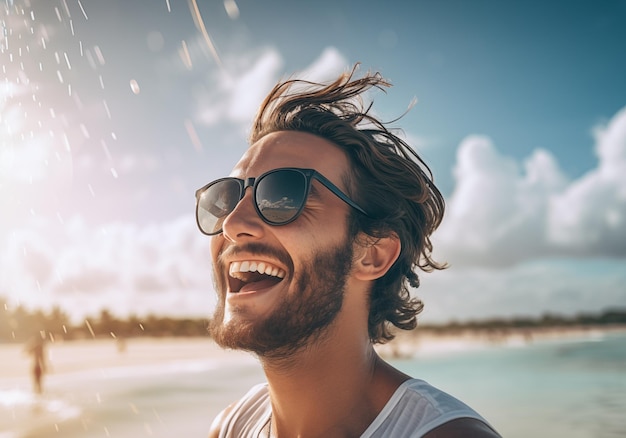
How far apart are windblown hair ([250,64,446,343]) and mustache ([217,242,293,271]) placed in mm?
350

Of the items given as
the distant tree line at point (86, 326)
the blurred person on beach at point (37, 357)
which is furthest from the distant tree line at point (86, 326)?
the blurred person on beach at point (37, 357)

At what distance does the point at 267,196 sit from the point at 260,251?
246mm

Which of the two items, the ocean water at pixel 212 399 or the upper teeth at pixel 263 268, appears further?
the ocean water at pixel 212 399

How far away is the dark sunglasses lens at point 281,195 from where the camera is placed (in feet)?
7.32

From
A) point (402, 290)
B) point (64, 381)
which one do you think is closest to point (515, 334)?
point (64, 381)

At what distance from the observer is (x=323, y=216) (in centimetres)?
232

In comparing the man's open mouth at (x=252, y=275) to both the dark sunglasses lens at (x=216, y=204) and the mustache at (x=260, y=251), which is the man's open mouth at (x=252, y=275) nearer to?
Result: the mustache at (x=260, y=251)

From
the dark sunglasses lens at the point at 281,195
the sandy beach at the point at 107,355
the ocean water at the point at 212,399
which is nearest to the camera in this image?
the dark sunglasses lens at the point at 281,195

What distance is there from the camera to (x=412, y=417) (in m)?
1.81

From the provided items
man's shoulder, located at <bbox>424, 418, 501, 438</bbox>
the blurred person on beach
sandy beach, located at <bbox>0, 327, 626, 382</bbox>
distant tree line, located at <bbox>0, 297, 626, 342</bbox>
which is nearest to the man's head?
man's shoulder, located at <bbox>424, 418, 501, 438</bbox>

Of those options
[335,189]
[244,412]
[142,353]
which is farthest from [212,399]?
[142,353]

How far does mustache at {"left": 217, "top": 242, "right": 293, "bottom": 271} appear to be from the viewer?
2.15 metres

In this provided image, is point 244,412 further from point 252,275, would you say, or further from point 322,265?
point 322,265

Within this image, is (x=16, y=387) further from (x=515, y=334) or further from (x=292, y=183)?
(x=515, y=334)
